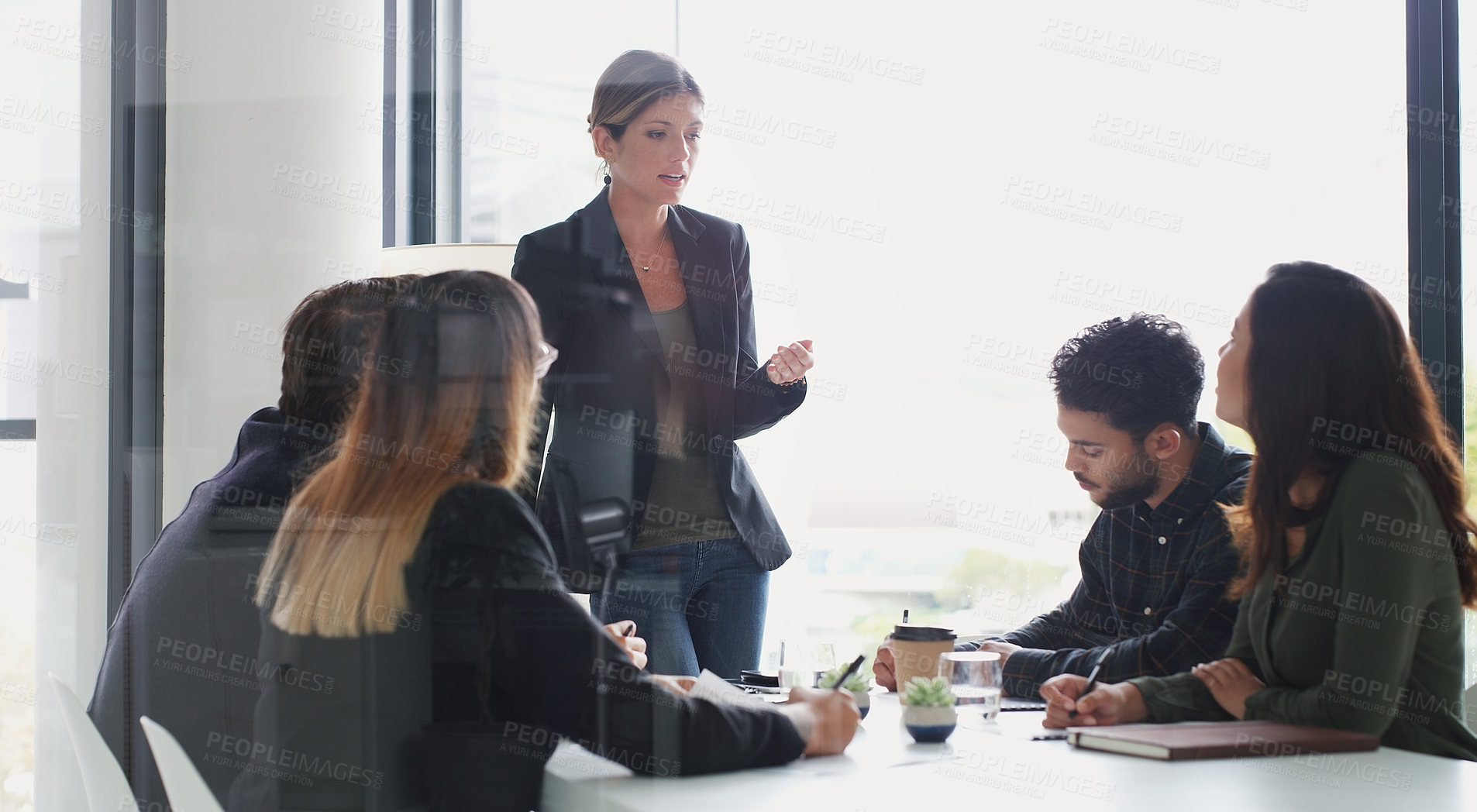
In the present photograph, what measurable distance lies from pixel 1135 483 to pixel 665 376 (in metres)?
0.80

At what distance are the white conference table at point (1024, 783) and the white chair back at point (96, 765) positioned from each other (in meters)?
0.56

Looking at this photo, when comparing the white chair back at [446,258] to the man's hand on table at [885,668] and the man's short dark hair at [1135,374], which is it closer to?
the man's hand on table at [885,668]

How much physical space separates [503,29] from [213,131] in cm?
93

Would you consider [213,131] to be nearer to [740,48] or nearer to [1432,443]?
[740,48]

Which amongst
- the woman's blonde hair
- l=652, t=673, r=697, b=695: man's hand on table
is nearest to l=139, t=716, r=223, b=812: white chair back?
l=652, t=673, r=697, b=695: man's hand on table

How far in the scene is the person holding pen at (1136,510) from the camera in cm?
170

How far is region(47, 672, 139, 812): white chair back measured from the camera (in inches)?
52.7

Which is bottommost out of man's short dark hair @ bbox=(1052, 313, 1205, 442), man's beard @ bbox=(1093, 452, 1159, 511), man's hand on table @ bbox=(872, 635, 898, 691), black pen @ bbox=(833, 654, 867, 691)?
man's hand on table @ bbox=(872, 635, 898, 691)

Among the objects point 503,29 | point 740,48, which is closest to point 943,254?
point 740,48

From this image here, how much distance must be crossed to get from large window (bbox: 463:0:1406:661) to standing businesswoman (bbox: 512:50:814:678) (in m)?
0.47

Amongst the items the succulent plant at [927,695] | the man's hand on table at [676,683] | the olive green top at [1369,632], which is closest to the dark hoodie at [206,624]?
the man's hand on table at [676,683]

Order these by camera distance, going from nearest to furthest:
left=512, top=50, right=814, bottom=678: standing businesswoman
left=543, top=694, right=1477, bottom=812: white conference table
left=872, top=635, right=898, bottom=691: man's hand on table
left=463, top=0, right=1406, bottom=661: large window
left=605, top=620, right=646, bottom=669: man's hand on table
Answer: left=543, top=694, right=1477, bottom=812: white conference table → left=605, top=620, right=646, bottom=669: man's hand on table → left=872, top=635, right=898, bottom=691: man's hand on table → left=512, top=50, right=814, bottom=678: standing businesswoman → left=463, top=0, right=1406, bottom=661: large window

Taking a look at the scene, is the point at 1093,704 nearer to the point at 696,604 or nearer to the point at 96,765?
the point at 696,604

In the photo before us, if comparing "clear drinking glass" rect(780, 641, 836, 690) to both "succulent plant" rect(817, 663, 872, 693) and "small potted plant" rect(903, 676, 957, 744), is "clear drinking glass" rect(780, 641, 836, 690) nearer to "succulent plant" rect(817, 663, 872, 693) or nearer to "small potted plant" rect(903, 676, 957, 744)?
"succulent plant" rect(817, 663, 872, 693)
